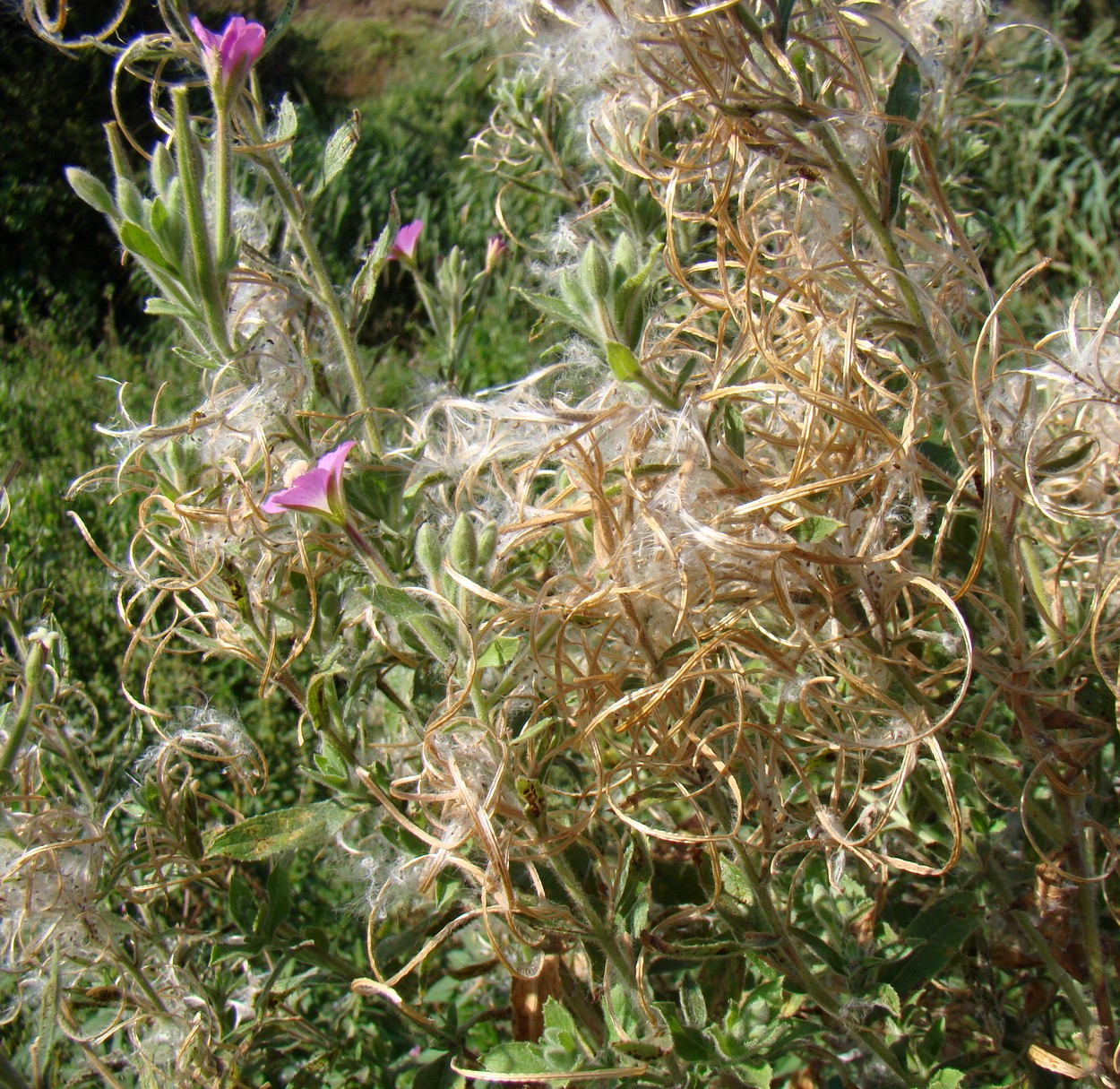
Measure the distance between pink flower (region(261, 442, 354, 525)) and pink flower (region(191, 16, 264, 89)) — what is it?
255mm

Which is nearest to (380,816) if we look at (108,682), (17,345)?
(108,682)

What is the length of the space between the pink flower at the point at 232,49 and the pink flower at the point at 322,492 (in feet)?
0.84

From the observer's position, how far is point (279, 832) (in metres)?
0.73

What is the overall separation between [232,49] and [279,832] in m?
0.54

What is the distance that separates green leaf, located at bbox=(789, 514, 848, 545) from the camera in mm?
589

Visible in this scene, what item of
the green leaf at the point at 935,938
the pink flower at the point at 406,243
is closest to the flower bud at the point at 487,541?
the green leaf at the point at 935,938

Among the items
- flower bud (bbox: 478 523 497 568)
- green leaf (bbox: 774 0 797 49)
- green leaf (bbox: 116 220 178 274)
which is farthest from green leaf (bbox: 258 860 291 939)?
green leaf (bbox: 774 0 797 49)

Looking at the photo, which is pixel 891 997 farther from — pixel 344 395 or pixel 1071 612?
pixel 344 395

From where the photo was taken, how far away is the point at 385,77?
6441mm

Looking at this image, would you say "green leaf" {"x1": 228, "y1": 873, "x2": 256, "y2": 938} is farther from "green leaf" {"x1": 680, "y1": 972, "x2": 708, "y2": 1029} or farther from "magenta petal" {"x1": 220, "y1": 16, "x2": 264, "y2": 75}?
"magenta petal" {"x1": 220, "y1": 16, "x2": 264, "y2": 75}

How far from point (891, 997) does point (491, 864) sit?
306 millimetres

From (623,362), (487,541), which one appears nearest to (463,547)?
(487,541)

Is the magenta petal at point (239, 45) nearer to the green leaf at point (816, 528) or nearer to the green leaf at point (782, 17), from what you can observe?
the green leaf at point (782, 17)

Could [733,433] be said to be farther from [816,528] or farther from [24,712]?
[24,712]
